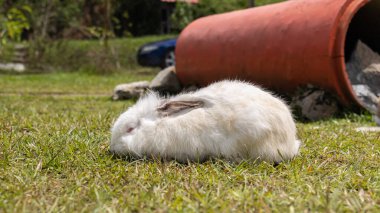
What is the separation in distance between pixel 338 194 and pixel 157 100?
1397mm

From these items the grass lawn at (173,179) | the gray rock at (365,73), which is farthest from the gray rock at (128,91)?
the grass lawn at (173,179)

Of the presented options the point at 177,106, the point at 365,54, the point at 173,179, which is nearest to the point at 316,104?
the point at 365,54

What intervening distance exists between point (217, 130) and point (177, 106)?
0.32 metres

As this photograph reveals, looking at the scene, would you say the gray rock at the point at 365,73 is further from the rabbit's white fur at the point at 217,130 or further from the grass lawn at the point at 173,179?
the rabbit's white fur at the point at 217,130

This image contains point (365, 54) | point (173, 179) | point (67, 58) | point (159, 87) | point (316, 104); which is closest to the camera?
point (173, 179)

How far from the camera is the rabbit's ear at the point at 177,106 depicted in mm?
3248

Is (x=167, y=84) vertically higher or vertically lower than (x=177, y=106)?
lower

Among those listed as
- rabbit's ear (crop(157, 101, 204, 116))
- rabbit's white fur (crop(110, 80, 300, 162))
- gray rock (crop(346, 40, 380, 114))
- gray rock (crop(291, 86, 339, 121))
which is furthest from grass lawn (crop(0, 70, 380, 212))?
gray rock (crop(346, 40, 380, 114))

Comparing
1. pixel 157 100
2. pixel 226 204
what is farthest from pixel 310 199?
pixel 157 100

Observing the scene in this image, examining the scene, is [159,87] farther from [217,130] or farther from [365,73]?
[217,130]

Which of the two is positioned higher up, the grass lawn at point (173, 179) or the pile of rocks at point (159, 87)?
the grass lawn at point (173, 179)

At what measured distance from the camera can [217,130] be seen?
121 inches

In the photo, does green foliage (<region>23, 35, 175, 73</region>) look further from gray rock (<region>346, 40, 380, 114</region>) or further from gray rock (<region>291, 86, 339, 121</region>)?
gray rock (<region>291, 86, 339, 121</region>)

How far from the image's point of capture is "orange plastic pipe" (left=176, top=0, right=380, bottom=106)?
5.72 metres
